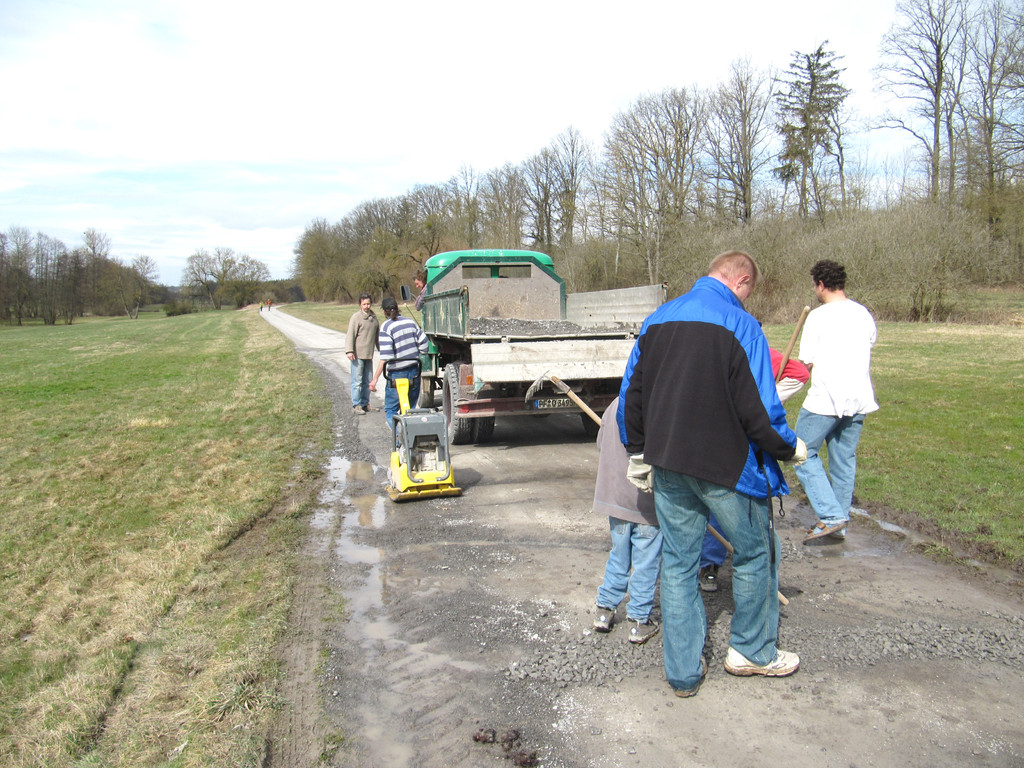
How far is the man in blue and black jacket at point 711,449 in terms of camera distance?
292 cm

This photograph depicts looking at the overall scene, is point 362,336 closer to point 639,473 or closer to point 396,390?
point 396,390

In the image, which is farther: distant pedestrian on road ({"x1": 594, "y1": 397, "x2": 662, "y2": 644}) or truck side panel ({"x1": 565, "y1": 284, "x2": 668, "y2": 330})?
truck side panel ({"x1": 565, "y1": 284, "x2": 668, "y2": 330})

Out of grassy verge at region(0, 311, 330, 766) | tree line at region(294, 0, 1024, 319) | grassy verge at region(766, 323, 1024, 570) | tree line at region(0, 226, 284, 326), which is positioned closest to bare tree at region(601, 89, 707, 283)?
tree line at region(294, 0, 1024, 319)

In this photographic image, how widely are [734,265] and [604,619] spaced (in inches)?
77.1

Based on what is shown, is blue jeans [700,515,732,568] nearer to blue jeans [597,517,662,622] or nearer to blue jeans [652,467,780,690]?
blue jeans [597,517,662,622]

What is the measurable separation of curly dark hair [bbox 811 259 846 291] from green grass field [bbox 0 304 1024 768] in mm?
1995

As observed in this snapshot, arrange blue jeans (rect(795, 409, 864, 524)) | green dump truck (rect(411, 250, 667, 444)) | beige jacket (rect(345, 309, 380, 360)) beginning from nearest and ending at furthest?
blue jeans (rect(795, 409, 864, 524))
green dump truck (rect(411, 250, 667, 444))
beige jacket (rect(345, 309, 380, 360))

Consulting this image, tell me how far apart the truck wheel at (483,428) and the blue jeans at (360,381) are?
10.5 ft

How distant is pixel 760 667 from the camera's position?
3.30m

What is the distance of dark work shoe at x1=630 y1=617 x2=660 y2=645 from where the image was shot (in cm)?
366

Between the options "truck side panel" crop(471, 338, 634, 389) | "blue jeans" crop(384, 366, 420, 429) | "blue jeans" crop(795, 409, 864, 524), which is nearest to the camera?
"blue jeans" crop(795, 409, 864, 524)

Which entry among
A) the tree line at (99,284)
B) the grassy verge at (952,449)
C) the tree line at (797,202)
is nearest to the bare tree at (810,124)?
the tree line at (797,202)

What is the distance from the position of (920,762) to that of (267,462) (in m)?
6.89

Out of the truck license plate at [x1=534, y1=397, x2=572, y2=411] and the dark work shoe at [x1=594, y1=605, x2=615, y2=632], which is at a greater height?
the truck license plate at [x1=534, y1=397, x2=572, y2=411]
